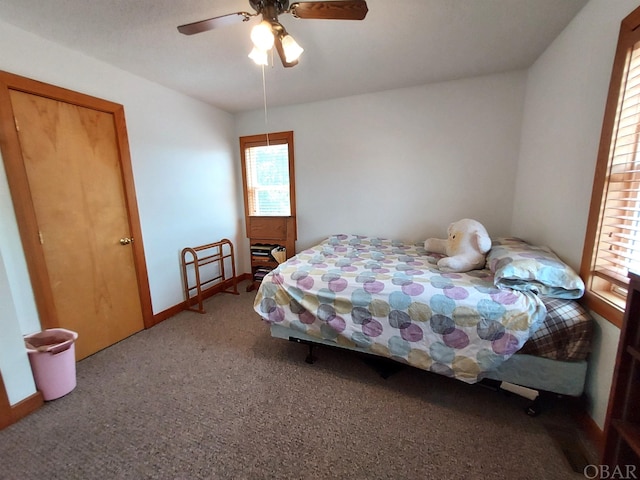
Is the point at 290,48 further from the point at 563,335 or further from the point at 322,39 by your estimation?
the point at 563,335

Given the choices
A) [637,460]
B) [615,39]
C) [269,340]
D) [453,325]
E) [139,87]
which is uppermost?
[139,87]

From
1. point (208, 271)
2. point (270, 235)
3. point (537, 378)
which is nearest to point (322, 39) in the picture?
point (270, 235)

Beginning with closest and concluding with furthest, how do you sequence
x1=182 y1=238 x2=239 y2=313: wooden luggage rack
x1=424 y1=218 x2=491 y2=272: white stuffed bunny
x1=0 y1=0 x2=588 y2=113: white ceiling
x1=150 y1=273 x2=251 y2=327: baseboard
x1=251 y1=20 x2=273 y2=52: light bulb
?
x1=251 y1=20 x2=273 y2=52: light bulb < x1=0 y1=0 x2=588 y2=113: white ceiling < x1=424 y1=218 x2=491 y2=272: white stuffed bunny < x1=150 y1=273 x2=251 y2=327: baseboard < x1=182 y1=238 x2=239 y2=313: wooden luggage rack

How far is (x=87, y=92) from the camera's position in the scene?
2.00 metres

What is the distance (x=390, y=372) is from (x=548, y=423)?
891 mm

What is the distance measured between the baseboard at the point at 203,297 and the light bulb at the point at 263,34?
105 inches

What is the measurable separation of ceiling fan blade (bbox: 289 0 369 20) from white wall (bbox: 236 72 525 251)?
5.67 ft

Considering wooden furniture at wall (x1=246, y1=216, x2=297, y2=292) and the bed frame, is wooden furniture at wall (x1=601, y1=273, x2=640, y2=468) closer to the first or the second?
the bed frame

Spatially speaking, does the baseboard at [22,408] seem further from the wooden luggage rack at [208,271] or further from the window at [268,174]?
the window at [268,174]

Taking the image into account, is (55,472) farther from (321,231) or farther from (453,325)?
(321,231)

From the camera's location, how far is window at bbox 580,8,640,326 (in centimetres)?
120

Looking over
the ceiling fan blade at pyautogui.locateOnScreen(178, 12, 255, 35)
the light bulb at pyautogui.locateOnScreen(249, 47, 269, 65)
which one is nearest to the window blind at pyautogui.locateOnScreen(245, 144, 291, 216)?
the light bulb at pyautogui.locateOnScreen(249, 47, 269, 65)

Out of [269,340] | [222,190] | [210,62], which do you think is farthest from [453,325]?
[222,190]

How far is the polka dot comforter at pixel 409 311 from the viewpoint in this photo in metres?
1.40
